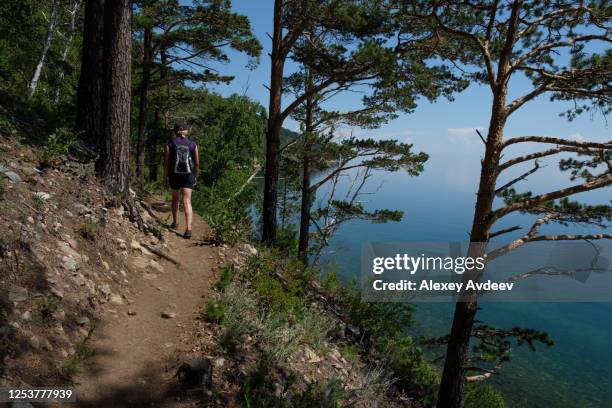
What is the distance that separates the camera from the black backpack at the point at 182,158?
6.89 metres

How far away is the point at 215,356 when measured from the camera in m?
4.21

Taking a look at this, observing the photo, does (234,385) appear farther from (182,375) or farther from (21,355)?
(21,355)

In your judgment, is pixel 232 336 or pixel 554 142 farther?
pixel 554 142

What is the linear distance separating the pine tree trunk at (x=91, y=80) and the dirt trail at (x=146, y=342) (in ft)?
10.8

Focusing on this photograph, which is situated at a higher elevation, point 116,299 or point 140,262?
point 140,262

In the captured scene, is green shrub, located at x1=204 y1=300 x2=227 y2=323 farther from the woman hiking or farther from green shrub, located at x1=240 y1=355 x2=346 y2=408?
the woman hiking

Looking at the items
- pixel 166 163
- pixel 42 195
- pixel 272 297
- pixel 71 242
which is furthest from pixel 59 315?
pixel 166 163

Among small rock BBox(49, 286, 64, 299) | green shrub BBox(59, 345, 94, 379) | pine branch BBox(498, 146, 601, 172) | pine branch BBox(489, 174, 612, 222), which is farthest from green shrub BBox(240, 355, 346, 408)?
pine branch BBox(498, 146, 601, 172)

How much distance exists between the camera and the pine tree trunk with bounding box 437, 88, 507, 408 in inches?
276

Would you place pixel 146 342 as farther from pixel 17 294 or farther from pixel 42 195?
pixel 42 195

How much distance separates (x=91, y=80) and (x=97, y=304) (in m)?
5.10

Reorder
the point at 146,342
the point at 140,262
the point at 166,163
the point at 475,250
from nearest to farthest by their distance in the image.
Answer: the point at 146,342 < the point at 140,262 < the point at 166,163 < the point at 475,250

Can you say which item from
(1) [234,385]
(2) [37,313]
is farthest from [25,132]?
(1) [234,385]

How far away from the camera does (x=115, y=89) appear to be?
20.8 feet
